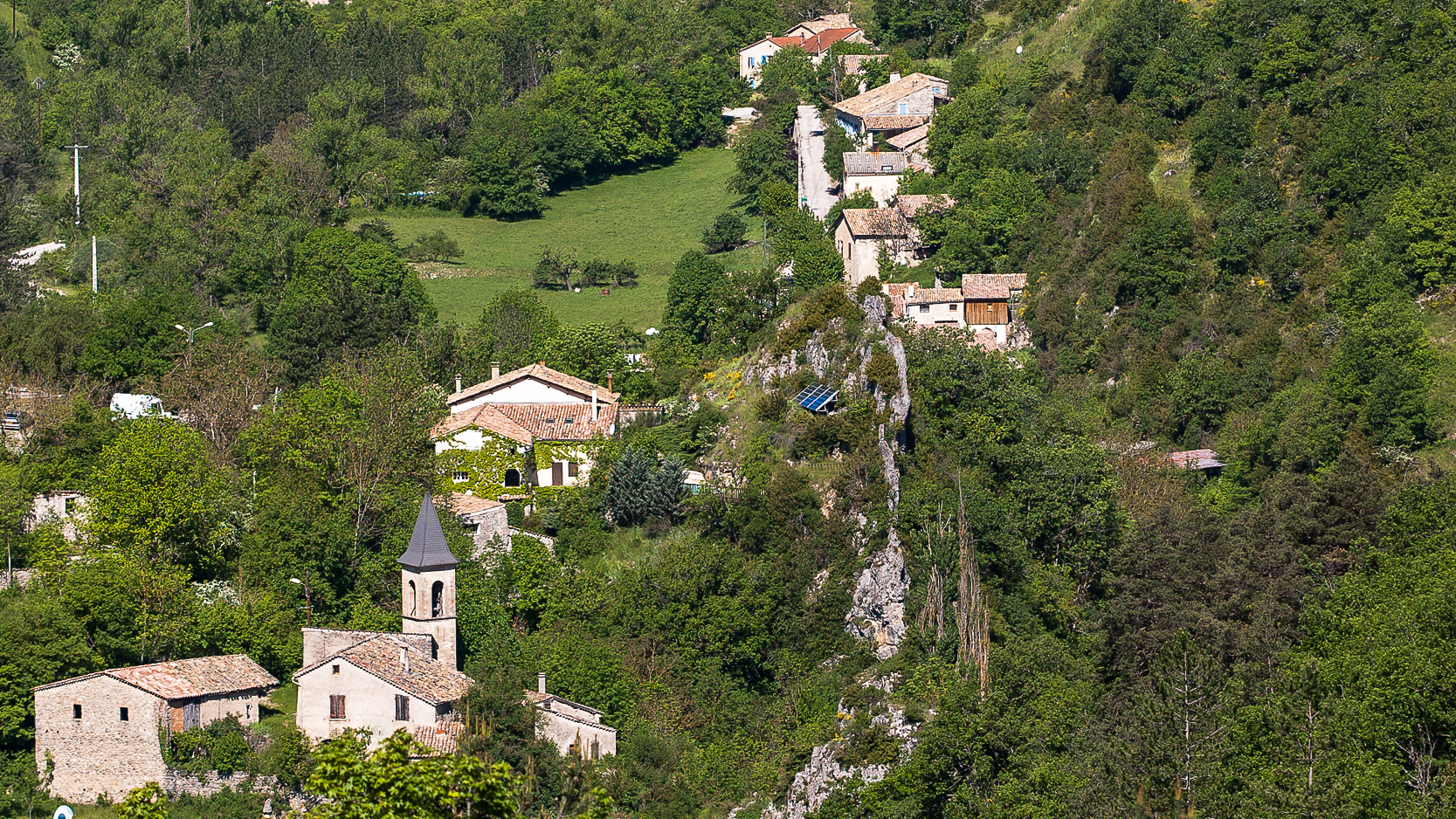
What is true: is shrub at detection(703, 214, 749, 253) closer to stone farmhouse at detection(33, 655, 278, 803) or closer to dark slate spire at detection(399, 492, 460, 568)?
dark slate spire at detection(399, 492, 460, 568)

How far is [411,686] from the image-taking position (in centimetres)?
5966

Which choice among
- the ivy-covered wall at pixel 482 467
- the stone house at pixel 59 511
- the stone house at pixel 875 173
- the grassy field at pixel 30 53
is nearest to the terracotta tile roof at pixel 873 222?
the stone house at pixel 875 173

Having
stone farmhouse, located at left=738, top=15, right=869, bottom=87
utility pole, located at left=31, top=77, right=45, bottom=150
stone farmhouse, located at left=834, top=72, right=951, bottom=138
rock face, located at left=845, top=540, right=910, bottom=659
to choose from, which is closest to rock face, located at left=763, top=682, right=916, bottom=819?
rock face, located at left=845, top=540, right=910, bottom=659

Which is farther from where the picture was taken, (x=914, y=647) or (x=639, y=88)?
(x=639, y=88)

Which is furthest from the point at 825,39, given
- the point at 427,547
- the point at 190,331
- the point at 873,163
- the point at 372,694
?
→ the point at 372,694

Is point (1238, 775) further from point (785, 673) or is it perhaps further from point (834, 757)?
point (785, 673)

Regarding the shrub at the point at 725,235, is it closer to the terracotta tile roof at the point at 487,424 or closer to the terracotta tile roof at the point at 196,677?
the terracotta tile roof at the point at 487,424

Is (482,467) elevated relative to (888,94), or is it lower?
lower

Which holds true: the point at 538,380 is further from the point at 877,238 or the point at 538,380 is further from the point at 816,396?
the point at 877,238

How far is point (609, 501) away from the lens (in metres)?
71.9

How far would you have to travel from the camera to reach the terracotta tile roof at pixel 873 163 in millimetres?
102062

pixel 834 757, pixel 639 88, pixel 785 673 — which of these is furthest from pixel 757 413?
pixel 639 88

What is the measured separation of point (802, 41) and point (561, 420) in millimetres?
70053

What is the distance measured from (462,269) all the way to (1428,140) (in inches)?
2123
